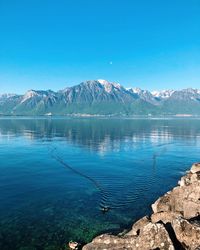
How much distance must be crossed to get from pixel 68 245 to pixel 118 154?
205 ft

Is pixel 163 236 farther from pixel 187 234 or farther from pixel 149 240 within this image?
pixel 187 234

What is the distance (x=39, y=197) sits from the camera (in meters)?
50.1

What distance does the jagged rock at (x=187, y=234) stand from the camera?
77.0 ft

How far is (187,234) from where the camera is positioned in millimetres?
23906

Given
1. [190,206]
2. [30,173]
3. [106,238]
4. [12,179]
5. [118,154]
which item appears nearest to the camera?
[106,238]

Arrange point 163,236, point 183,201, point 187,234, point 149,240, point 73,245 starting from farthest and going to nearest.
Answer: point 183,201
point 73,245
point 187,234
point 149,240
point 163,236

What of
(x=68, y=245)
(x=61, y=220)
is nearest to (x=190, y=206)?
(x=68, y=245)

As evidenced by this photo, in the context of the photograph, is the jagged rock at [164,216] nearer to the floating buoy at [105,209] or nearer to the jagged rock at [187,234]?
the jagged rock at [187,234]

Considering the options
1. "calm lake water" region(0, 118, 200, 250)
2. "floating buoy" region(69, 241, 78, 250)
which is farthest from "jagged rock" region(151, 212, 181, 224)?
"floating buoy" region(69, 241, 78, 250)

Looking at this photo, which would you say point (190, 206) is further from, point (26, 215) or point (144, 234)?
point (26, 215)

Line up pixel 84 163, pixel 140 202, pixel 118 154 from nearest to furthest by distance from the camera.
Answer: pixel 140 202 → pixel 84 163 → pixel 118 154

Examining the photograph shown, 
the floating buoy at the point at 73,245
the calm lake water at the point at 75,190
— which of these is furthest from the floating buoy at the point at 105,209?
the floating buoy at the point at 73,245

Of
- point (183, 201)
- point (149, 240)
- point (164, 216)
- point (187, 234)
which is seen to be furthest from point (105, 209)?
point (187, 234)

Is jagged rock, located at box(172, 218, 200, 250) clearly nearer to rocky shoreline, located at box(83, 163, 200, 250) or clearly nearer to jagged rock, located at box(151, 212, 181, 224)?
rocky shoreline, located at box(83, 163, 200, 250)
